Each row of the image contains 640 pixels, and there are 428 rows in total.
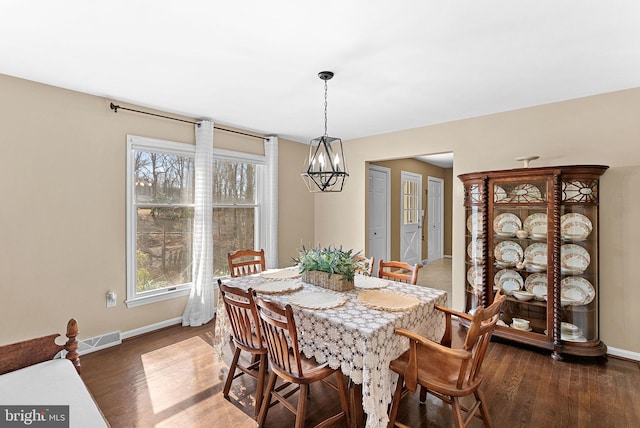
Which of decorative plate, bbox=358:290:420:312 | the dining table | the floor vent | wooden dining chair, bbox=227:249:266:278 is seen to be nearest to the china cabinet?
the dining table

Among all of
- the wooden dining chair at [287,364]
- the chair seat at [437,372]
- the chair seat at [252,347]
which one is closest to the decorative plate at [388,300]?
the chair seat at [437,372]

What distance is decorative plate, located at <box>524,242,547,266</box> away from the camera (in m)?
3.10

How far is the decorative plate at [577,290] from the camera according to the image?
2965 mm

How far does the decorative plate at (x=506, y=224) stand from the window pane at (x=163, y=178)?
3.57m

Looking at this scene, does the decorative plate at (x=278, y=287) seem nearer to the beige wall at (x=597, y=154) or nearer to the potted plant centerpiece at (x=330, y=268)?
the potted plant centerpiece at (x=330, y=268)

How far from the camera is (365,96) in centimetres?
311

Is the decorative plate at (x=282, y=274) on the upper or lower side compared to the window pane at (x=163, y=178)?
lower

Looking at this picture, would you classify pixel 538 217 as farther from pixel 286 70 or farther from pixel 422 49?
pixel 286 70

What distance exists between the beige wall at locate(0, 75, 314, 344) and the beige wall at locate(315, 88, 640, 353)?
3.66 meters

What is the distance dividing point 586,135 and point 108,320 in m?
5.18

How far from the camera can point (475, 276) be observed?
137 inches

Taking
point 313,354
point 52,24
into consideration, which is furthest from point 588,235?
point 52,24

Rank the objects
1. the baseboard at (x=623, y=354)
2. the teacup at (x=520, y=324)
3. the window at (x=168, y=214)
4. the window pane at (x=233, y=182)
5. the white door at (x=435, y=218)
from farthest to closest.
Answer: the white door at (x=435, y=218) < the window pane at (x=233, y=182) < the window at (x=168, y=214) < the teacup at (x=520, y=324) < the baseboard at (x=623, y=354)

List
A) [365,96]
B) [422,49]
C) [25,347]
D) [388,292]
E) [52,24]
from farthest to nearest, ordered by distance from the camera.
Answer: [365,96] → [388,292] → [422,49] → [52,24] → [25,347]
